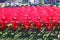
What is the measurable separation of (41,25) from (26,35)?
1.25 meters

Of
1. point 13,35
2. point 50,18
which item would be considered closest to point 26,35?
point 13,35

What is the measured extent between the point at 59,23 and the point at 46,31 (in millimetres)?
762

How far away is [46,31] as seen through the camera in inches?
416

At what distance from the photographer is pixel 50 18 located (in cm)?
1041

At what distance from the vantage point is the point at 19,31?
10.8 m

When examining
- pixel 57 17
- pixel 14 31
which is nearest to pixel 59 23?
pixel 57 17

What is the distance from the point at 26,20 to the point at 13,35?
1047mm

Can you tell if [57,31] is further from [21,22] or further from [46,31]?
[21,22]

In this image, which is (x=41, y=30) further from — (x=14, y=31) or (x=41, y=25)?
→ (x=14, y=31)

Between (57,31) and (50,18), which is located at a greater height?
(50,18)

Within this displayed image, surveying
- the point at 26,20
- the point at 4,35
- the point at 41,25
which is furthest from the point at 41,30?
the point at 4,35

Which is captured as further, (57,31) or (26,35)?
(57,31)

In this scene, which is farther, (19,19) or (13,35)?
(19,19)

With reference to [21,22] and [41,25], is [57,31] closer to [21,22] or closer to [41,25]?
[41,25]
